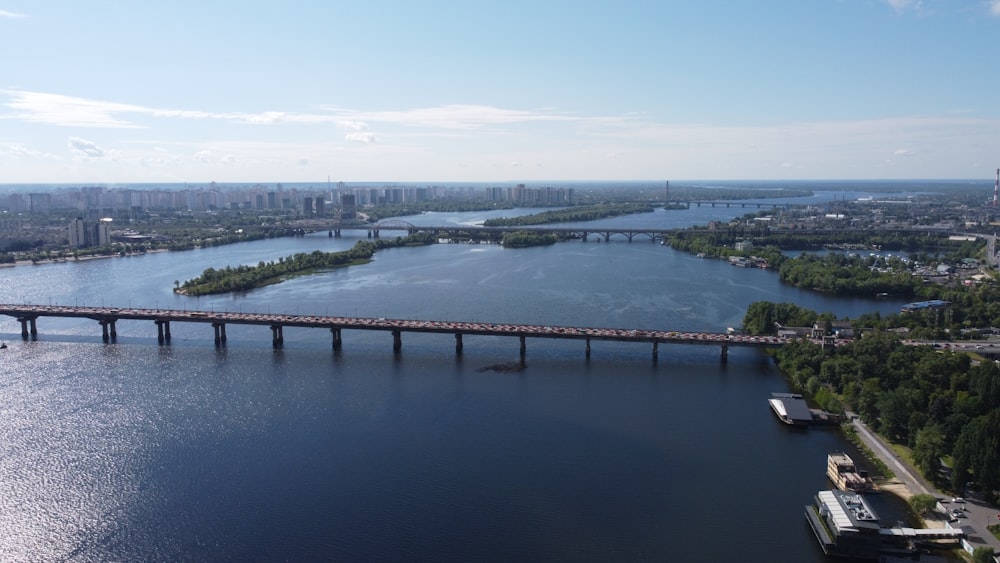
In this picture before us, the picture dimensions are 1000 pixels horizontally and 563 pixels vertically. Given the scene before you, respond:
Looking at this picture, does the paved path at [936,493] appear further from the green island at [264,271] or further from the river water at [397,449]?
the green island at [264,271]

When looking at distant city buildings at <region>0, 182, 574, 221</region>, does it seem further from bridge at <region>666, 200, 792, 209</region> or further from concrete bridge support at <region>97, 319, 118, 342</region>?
concrete bridge support at <region>97, 319, 118, 342</region>

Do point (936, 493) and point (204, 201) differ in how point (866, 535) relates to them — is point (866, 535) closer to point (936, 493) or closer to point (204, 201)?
point (936, 493)

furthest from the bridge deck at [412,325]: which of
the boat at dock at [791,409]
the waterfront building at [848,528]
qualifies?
the waterfront building at [848,528]

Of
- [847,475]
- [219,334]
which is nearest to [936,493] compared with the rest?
[847,475]

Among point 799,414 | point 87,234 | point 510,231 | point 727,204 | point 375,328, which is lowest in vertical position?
point 799,414

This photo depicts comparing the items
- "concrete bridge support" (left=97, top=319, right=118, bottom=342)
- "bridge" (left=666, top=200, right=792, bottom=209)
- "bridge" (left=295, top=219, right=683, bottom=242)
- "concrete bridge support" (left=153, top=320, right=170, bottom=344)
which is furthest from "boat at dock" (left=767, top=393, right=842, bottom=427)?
"bridge" (left=666, top=200, right=792, bottom=209)

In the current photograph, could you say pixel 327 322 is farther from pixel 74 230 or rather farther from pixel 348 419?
pixel 74 230

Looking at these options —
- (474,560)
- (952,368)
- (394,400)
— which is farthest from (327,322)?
(952,368)
